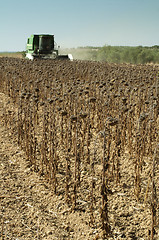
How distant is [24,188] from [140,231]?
5.97ft

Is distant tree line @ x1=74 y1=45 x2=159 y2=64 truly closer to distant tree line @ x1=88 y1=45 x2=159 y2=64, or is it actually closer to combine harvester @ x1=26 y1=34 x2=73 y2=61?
distant tree line @ x1=88 y1=45 x2=159 y2=64

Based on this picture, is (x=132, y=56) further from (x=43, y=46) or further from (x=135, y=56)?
(x=43, y=46)

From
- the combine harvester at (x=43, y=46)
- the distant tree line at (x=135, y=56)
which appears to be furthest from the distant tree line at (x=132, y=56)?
the combine harvester at (x=43, y=46)

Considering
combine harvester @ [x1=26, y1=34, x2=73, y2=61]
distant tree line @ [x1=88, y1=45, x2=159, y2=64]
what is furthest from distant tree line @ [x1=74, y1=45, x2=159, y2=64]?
combine harvester @ [x1=26, y1=34, x2=73, y2=61]

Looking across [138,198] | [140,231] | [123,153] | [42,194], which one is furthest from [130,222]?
[123,153]

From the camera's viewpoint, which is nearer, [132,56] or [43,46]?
[43,46]

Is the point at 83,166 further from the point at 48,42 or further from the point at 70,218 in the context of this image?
the point at 48,42

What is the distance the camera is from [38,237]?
3137mm

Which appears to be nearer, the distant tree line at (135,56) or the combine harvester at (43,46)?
the combine harvester at (43,46)

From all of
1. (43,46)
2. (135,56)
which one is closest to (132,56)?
(135,56)

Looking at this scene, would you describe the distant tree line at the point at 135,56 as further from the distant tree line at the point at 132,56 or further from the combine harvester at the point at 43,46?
the combine harvester at the point at 43,46

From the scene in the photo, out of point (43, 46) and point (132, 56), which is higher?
point (43, 46)

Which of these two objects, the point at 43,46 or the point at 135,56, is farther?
the point at 135,56

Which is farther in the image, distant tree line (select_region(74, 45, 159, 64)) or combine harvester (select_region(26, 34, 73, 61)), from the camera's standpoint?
distant tree line (select_region(74, 45, 159, 64))
